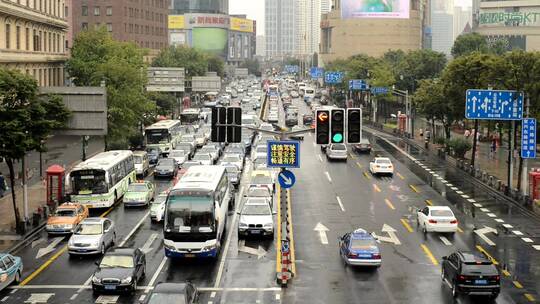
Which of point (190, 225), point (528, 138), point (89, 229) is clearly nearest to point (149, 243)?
point (89, 229)

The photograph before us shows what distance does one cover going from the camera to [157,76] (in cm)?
11006

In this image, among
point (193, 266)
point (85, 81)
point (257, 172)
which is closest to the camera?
point (193, 266)

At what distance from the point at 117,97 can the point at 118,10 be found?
91.2m

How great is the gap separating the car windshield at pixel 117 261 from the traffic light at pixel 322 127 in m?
9.10

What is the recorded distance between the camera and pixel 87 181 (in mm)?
48875

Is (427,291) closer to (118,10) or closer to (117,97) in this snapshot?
(117,97)

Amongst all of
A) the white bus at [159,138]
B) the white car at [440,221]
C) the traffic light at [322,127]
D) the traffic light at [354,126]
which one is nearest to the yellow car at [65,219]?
the traffic light at [322,127]

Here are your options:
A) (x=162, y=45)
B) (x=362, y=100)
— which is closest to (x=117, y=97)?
(x=362, y=100)

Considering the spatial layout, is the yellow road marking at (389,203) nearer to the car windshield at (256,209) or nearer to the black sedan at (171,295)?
the car windshield at (256,209)

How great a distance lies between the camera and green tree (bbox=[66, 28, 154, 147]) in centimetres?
7119

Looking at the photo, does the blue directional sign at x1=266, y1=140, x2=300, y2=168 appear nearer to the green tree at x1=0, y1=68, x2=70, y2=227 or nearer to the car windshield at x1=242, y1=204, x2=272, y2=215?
the car windshield at x1=242, y1=204, x2=272, y2=215

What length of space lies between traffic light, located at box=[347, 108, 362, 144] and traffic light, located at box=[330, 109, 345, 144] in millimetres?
239

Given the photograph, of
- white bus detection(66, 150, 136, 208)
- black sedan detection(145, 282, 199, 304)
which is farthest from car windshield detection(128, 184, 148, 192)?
black sedan detection(145, 282, 199, 304)

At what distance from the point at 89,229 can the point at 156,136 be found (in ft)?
137
